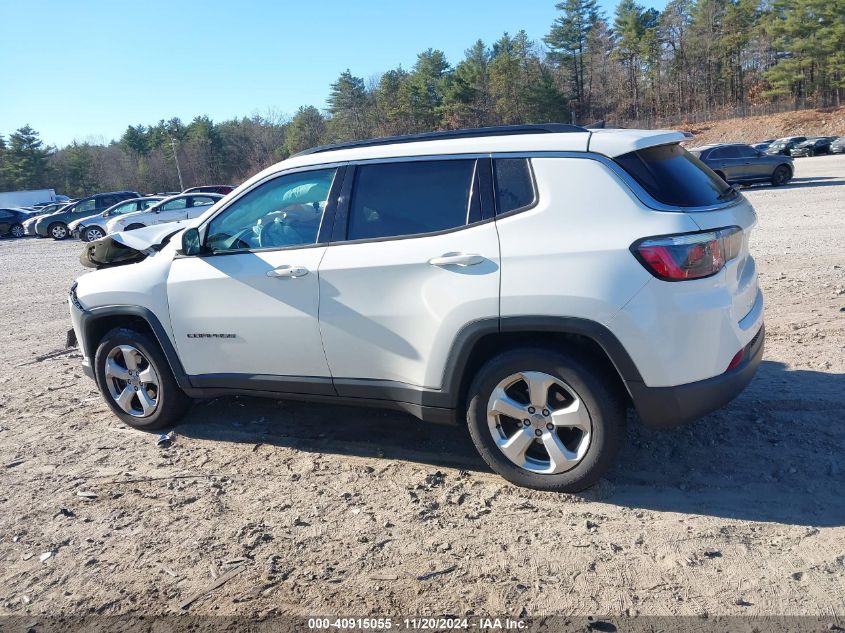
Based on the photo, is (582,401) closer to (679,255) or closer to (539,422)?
(539,422)

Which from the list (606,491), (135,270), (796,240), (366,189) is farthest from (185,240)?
(796,240)

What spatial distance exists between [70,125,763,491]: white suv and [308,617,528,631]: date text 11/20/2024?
1052mm

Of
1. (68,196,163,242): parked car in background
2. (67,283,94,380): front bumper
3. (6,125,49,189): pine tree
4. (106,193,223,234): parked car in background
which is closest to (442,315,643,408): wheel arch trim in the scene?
(67,283,94,380): front bumper

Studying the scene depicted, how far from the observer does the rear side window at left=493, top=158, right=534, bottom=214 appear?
363 cm

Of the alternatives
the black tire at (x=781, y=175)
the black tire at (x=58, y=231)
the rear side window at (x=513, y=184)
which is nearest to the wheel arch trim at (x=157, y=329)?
the rear side window at (x=513, y=184)

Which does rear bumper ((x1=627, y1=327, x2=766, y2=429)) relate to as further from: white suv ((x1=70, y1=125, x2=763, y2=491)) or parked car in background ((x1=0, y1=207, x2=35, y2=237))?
parked car in background ((x1=0, y1=207, x2=35, y2=237))

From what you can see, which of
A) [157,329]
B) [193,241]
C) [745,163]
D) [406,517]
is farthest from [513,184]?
[745,163]

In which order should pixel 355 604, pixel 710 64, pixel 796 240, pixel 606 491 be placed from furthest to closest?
pixel 710 64
pixel 796 240
pixel 606 491
pixel 355 604

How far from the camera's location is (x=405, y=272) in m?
3.79

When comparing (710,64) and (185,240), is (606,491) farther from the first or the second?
(710,64)

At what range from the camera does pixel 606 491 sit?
12.3 feet

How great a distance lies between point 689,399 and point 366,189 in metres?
2.19

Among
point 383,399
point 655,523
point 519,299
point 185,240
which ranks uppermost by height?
point 185,240

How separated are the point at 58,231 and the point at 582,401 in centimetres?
3152
